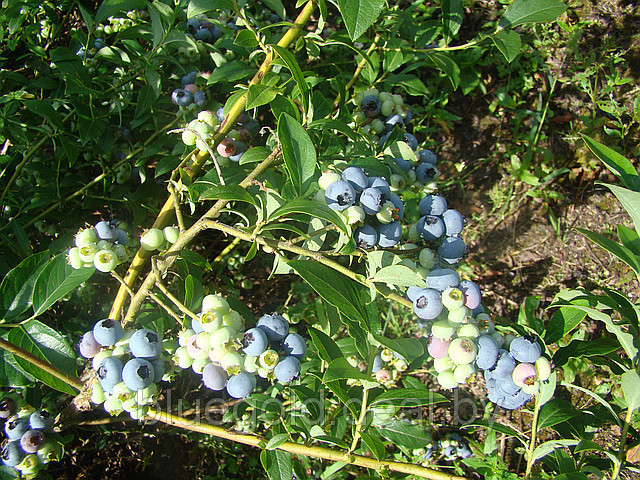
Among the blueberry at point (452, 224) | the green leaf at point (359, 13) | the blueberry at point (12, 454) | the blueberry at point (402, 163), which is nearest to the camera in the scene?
the green leaf at point (359, 13)

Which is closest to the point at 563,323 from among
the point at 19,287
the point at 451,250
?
the point at 451,250

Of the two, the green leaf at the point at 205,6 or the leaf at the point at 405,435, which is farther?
the leaf at the point at 405,435

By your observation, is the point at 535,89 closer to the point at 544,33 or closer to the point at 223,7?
the point at 544,33

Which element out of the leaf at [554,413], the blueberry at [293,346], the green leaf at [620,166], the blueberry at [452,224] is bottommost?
the leaf at [554,413]

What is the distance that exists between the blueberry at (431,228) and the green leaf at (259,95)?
0.63m

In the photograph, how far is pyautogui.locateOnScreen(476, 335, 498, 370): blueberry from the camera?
127 cm

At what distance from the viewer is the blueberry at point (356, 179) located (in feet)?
4.22

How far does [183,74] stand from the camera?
221 centimetres

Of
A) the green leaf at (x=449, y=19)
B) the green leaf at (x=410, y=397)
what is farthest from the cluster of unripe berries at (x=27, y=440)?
the green leaf at (x=449, y=19)

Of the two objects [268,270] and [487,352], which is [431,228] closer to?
[487,352]

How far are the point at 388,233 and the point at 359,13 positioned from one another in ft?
2.03

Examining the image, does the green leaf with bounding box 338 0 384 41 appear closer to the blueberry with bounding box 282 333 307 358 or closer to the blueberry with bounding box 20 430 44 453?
the blueberry with bounding box 282 333 307 358

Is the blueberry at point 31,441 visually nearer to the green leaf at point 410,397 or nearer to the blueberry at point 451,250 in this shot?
the green leaf at point 410,397

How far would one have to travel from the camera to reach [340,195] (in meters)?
1.23
